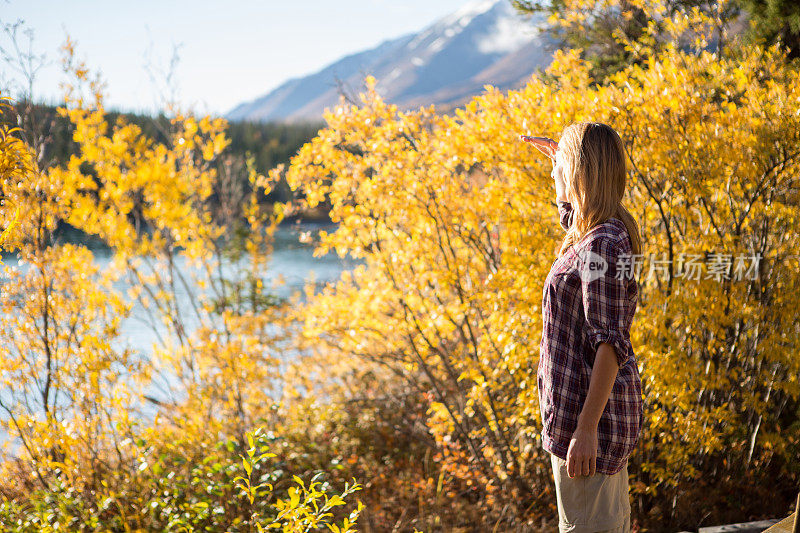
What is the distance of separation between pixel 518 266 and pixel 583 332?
56.6 inches

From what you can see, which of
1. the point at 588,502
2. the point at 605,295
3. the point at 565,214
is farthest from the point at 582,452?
the point at 565,214

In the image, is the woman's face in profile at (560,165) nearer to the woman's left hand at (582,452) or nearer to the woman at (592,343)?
the woman at (592,343)

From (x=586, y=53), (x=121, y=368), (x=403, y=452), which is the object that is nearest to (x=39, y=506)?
(x=121, y=368)

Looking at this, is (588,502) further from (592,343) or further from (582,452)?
(592,343)

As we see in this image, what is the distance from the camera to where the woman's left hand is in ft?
4.40

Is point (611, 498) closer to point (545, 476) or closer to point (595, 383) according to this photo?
point (595, 383)

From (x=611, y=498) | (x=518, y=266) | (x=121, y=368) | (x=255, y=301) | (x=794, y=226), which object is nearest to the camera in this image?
(x=611, y=498)

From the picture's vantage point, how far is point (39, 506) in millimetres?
3051

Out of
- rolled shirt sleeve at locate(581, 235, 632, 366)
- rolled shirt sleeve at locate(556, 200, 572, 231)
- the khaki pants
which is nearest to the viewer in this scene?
rolled shirt sleeve at locate(581, 235, 632, 366)

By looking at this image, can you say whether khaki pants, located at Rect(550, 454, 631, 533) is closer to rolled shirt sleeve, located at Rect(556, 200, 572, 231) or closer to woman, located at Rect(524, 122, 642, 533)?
woman, located at Rect(524, 122, 642, 533)

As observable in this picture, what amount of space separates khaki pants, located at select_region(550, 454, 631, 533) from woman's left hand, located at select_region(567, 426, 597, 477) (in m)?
0.06

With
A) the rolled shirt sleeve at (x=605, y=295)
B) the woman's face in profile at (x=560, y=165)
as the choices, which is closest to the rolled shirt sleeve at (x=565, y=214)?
the woman's face in profile at (x=560, y=165)

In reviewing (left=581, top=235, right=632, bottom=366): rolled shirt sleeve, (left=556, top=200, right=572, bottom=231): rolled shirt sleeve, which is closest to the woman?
(left=581, top=235, right=632, bottom=366): rolled shirt sleeve

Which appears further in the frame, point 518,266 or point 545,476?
point 545,476
